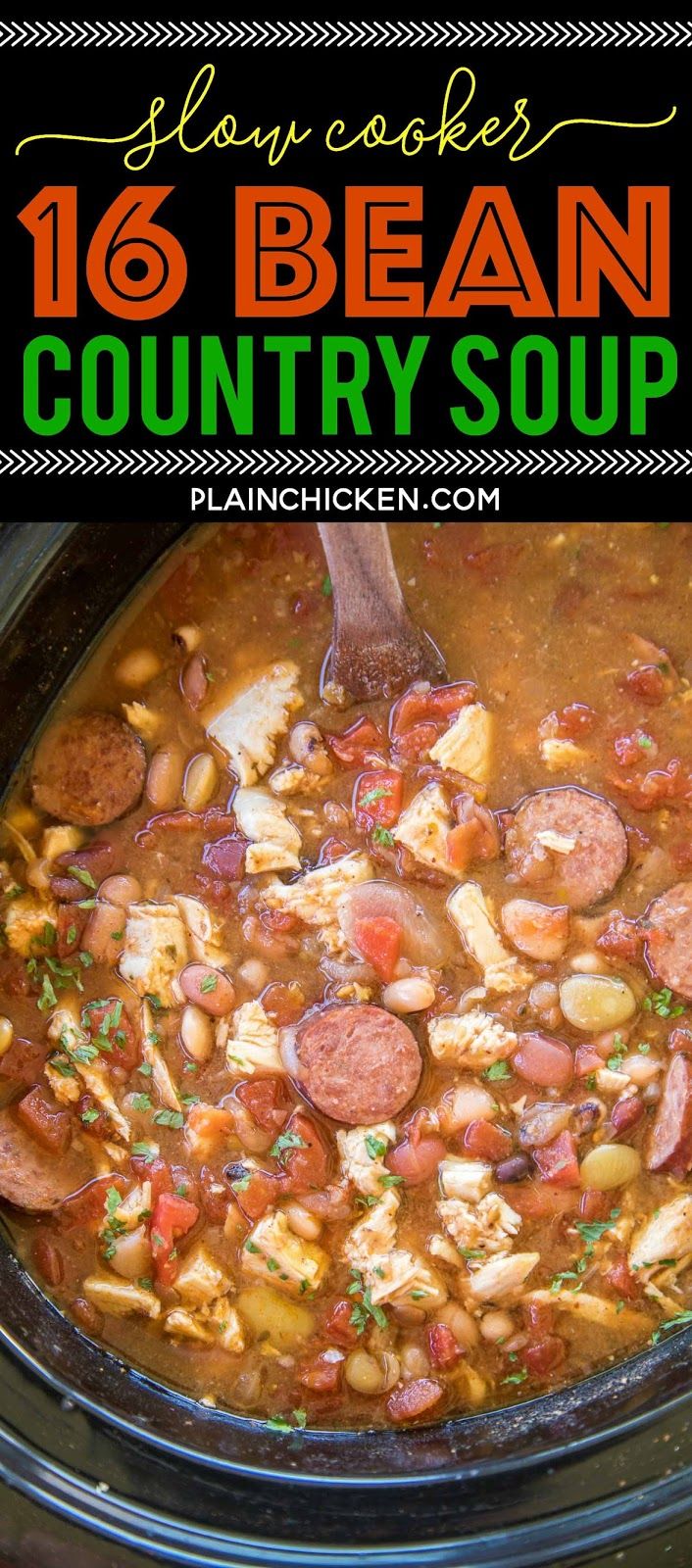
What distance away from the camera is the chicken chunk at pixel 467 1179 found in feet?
9.91

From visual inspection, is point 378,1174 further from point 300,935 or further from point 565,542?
point 565,542

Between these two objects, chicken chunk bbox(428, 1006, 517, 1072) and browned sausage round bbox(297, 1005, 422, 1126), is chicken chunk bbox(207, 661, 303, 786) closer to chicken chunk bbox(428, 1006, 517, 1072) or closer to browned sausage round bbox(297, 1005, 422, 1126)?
browned sausage round bbox(297, 1005, 422, 1126)

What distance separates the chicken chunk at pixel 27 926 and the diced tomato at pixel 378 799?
0.76 meters

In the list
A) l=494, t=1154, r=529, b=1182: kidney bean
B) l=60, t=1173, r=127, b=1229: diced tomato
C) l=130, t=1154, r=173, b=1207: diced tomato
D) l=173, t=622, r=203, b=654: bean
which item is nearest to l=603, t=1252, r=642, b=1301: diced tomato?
l=494, t=1154, r=529, b=1182: kidney bean

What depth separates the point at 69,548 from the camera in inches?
119

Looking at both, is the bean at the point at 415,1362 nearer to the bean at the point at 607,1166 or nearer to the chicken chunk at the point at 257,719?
the bean at the point at 607,1166

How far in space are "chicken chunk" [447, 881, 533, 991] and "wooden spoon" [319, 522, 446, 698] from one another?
0.54m

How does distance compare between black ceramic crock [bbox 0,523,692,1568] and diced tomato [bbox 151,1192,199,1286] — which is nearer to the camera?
black ceramic crock [bbox 0,523,692,1568]

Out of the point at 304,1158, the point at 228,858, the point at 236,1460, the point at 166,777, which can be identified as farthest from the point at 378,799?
the point at 236,1460

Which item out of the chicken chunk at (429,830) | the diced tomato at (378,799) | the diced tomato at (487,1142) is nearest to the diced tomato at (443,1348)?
the diced tomato at (487,1142)

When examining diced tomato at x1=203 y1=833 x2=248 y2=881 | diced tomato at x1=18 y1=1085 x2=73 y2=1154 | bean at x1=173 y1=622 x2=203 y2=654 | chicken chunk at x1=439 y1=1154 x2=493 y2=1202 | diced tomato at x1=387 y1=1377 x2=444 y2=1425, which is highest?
bean at x1=173 y1=622 x2=203 y2=654

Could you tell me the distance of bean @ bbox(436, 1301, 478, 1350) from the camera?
10.1 feet

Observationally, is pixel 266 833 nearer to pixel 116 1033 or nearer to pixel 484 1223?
pixel 116 1033

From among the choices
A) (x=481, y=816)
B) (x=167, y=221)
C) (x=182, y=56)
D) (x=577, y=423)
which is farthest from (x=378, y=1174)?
(x=182, y=56)
